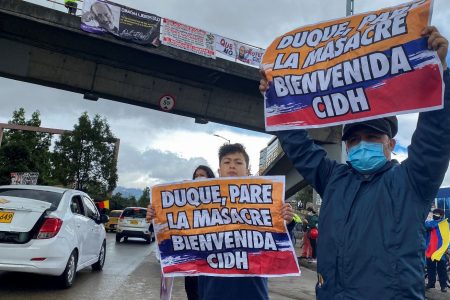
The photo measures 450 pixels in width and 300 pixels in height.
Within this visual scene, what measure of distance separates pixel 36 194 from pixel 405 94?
655cm

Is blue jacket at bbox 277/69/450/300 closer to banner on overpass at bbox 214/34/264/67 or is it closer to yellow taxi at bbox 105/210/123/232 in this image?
banner on overpass at bbox 214/34/264/67

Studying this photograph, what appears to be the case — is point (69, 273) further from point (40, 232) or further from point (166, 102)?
point (166, 102)

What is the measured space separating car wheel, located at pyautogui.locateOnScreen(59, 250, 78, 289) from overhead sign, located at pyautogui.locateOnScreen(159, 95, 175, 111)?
462 inches

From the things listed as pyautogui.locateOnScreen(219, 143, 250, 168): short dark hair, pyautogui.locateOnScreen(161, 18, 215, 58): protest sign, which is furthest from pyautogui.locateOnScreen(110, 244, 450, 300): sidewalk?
pyautogui.locateOnScreen(161, 18, 215, 58): protest sign

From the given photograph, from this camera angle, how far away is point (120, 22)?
15703 millimetres

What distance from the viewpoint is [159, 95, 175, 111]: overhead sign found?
1858cm

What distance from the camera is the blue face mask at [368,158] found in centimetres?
250

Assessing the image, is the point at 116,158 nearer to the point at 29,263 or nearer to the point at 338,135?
the point at 338,135

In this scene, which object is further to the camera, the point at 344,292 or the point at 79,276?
the point at 79,276

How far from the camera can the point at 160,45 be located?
650 inches

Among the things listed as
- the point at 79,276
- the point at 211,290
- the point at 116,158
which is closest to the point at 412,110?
the point at 211,290

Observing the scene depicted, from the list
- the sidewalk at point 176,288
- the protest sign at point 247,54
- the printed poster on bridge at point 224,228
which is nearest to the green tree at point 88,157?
the protest sign at point 247,54

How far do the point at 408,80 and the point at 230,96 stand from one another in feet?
57.1

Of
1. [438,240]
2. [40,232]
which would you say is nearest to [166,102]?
[438,240]
